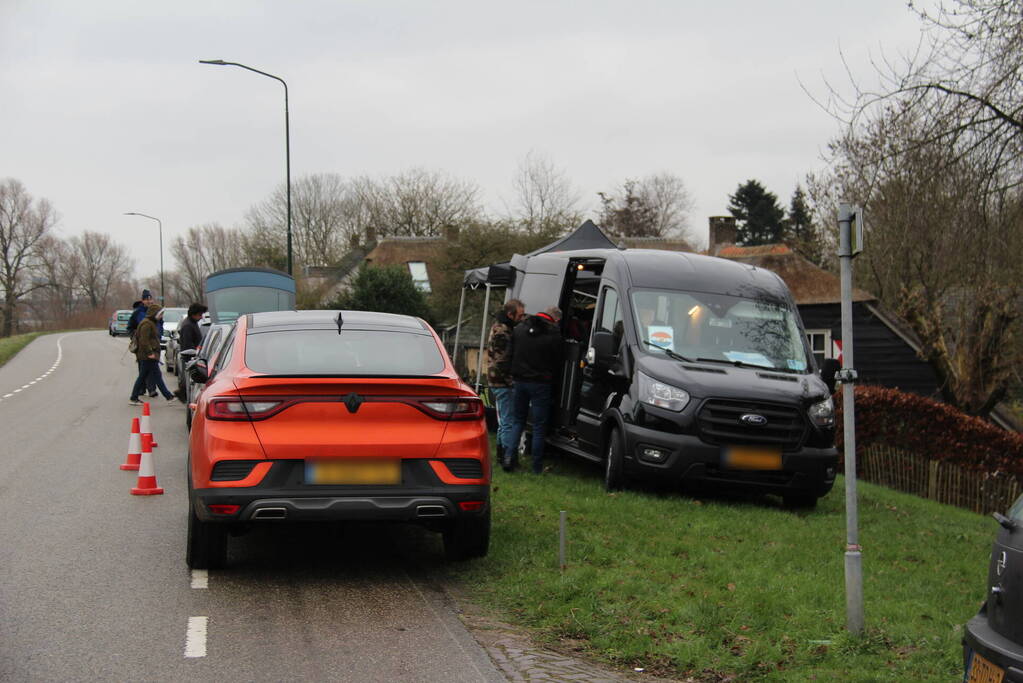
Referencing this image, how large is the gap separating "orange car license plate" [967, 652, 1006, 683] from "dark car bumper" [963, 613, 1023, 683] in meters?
0.01

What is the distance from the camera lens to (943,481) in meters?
15.3

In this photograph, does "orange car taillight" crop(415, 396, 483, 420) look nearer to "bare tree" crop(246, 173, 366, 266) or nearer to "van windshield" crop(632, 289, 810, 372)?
"van windshield" crop(632, 289, 810, 372)

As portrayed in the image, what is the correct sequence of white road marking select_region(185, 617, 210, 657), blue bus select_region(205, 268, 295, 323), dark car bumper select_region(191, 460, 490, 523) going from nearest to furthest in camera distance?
white road marking select_region(185, 617, 210, 657) → dark car bumper select_region(191, 460, 490, 523) → blue bus select_region(205, 268, 295, 323)

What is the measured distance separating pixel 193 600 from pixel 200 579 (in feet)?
1.72

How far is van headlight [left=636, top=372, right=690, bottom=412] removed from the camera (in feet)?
32.1

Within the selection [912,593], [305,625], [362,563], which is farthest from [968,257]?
[305,625]

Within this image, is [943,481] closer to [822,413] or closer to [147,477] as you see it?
[822,413]

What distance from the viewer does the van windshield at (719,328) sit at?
10.5 meters

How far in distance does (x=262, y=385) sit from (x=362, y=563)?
1.75m

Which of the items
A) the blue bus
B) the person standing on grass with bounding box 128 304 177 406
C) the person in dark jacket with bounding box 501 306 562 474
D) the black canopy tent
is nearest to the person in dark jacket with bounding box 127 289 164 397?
the person standing on grass with bounding box 128 304 177 406

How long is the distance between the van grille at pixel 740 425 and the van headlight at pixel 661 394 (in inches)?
8.4

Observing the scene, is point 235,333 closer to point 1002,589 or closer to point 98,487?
point 98,487

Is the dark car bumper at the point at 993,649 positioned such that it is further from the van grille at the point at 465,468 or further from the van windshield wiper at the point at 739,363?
the van windshield wiper at the point at 739,363

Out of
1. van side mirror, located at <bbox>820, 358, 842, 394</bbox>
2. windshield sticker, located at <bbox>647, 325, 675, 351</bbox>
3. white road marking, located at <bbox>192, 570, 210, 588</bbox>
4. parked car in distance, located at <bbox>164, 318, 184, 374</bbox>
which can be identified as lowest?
parked car in distance, located at <bbox>164, 318, 184, 374</bbox>
